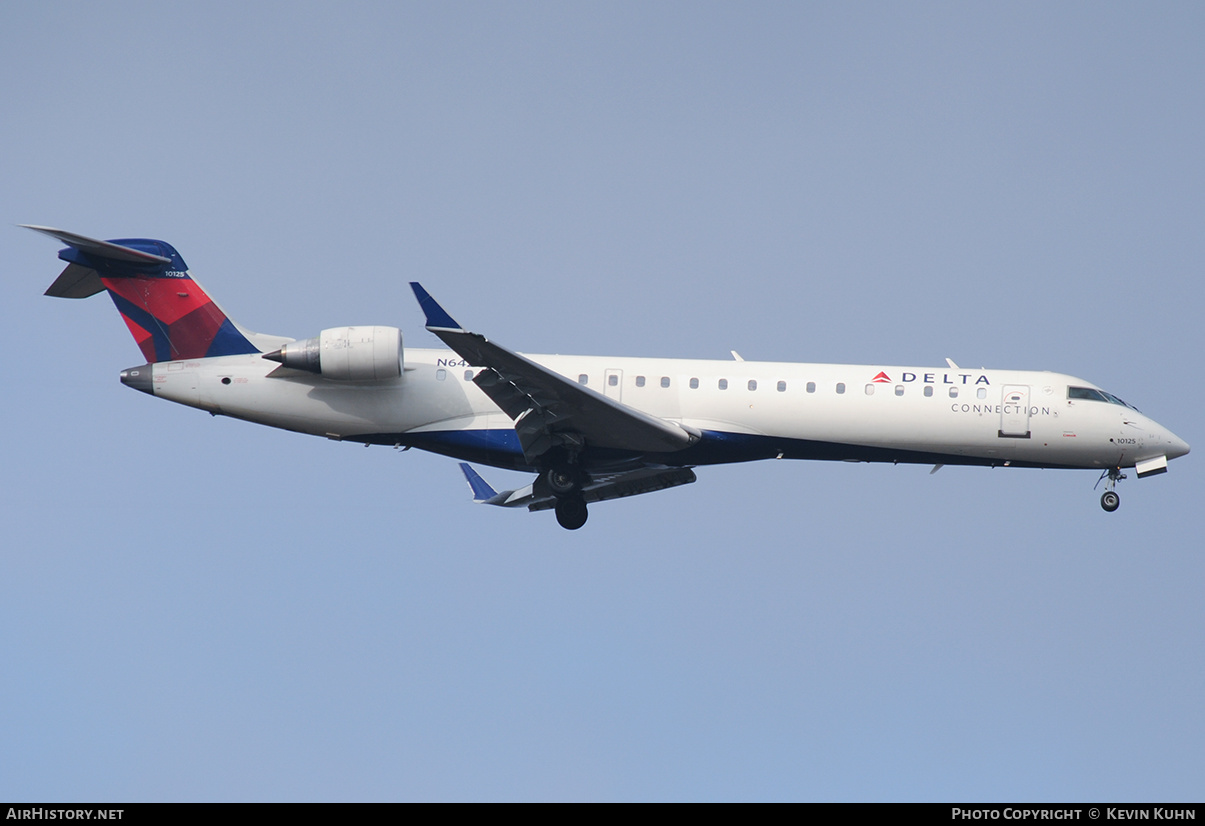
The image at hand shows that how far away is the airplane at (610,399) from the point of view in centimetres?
2353

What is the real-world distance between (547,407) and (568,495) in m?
2.68

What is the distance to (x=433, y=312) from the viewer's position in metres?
20.5

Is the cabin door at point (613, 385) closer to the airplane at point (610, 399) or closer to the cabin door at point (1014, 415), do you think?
the airplane at point (610, 399)

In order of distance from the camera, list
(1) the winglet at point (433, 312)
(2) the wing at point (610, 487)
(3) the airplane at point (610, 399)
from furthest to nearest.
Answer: (2) the wing at point (610, 487), (3) the airplane at point (610, 399), (1) the winglet at point (433, 312)

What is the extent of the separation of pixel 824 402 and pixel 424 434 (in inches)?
304

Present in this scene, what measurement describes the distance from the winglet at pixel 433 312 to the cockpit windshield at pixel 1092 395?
40.7 ft

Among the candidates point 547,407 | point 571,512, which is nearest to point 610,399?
point 547,407

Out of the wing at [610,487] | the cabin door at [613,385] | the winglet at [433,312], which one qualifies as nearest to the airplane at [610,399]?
the cabin door at [613,385]

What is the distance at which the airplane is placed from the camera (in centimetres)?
2353

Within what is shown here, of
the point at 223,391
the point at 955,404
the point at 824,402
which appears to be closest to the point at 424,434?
the point at 223,391

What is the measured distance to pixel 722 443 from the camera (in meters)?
23.6

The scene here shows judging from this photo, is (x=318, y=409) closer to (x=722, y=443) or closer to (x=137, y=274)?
(x=137, y=274)

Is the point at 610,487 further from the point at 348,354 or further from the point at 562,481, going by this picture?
the point at 348,354

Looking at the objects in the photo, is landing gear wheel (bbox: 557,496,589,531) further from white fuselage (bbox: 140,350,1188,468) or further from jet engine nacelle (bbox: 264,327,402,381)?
jet engine nacelle (bbox: 264,327,402,381)
